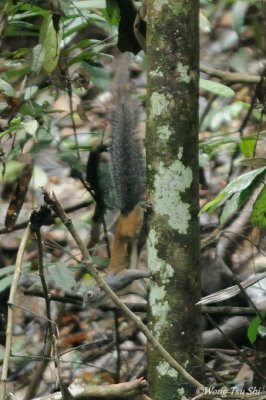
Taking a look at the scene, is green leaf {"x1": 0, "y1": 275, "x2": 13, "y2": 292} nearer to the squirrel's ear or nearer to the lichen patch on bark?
the lichen patch on bark

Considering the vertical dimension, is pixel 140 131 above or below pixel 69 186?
above

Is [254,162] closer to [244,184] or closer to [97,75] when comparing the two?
[244,184]

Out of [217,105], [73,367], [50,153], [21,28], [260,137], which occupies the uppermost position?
[21,28]

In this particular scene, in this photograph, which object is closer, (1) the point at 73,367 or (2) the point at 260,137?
(2) the point at 260,137

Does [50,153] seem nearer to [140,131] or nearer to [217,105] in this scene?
[140,131]

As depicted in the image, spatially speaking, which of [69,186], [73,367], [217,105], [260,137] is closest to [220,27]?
[217,105]

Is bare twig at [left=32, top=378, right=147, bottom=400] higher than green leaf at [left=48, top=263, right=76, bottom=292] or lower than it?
lower

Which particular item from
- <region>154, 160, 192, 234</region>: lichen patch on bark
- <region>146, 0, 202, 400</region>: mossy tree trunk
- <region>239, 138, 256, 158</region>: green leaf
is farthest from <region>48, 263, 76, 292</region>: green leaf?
<region>239, 138, 256, 158</region>: green leaf
